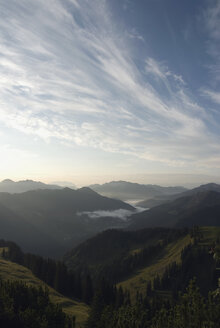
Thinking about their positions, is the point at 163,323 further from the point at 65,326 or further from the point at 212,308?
the point at 65,326

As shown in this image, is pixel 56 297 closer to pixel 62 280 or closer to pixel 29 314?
pixel 62 280

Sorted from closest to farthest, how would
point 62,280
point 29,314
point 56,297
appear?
point 29,314
point 56,297
point 62,280

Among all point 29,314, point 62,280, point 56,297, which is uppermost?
point 29,314

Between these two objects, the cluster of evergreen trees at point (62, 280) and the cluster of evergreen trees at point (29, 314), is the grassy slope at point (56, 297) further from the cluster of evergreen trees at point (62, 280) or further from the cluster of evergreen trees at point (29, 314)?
the cluster of evergreen trees at point (29, 314)

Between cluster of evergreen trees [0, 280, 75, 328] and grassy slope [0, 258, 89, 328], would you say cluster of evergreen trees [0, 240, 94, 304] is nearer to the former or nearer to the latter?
grassy slope [0, 258, 89, 328]

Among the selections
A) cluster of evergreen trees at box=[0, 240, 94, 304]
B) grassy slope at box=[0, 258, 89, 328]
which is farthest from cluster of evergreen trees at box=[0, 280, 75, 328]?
cluster of evergreen trees at box=[0, 240, 94, 304]

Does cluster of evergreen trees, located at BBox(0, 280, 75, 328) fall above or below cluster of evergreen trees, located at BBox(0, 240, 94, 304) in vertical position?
above

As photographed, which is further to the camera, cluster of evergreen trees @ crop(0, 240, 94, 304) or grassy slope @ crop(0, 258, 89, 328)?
cluster of evergreen trees @ crop(0, 240, 94, 304)

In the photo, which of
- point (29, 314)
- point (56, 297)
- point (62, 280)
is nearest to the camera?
point (29, 314)

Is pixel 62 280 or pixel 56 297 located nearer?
pixel 56 297

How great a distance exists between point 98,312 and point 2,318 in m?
35.2

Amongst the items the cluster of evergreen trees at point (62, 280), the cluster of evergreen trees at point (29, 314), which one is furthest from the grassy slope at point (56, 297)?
the cluster of evergreen trees at point (29, 314)

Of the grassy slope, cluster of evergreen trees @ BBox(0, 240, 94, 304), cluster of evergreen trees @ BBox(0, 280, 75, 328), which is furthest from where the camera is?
cluster of evergreen trees @ BBox(0, 240, 94, 304)

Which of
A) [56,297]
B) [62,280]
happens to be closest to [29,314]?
[56,297]
